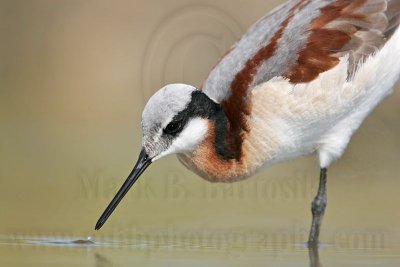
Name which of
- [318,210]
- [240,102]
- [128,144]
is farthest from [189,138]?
[128,144]

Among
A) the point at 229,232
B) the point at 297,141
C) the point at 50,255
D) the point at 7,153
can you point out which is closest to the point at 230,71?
the point at 297,141

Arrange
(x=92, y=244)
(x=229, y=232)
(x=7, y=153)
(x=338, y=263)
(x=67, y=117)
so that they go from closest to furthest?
(x=338, y=263), (x=92, y=244), (x=229, y=232), (x=7, y=153), (x=67, y=117)

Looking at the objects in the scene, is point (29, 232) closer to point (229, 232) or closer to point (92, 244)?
point (92, 244)

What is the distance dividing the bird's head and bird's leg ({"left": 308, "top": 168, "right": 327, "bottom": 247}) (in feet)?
5.16

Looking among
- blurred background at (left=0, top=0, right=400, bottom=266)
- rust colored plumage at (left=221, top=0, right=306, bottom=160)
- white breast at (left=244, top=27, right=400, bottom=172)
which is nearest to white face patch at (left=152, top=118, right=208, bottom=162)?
rust colored plumage at (left=221, top=0, right=306, bottom=160)

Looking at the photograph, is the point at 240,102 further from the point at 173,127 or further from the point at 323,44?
the point at 323,44

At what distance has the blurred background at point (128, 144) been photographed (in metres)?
11.4

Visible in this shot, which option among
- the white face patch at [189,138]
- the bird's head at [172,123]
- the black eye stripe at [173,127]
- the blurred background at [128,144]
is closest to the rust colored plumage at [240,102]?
the bird's head at [172,123]

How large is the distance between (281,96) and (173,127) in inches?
42.5

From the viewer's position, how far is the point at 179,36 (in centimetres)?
1553

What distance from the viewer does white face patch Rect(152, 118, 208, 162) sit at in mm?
9922

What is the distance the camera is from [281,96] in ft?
33.4

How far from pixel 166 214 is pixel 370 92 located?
2.51 m

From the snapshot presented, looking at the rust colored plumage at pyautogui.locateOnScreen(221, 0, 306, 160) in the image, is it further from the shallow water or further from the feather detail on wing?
the shallow water
